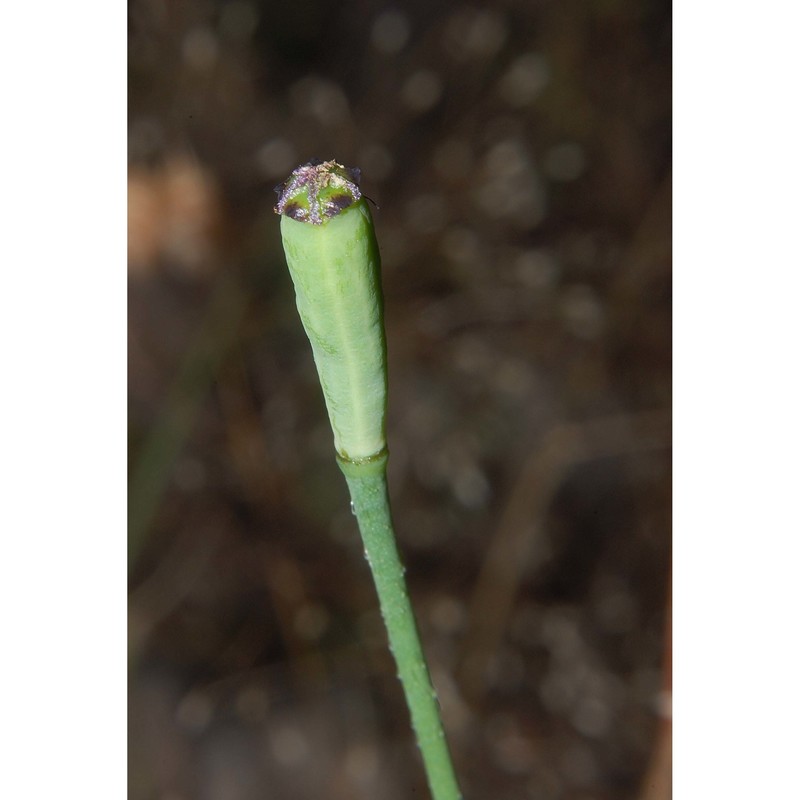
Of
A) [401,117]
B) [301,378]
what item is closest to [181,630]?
[301,378]

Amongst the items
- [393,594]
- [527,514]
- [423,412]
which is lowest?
[527,514]

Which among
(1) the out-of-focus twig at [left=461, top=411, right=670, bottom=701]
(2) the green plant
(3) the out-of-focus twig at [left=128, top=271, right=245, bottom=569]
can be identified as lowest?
(1) the out-of-focus twig at [left=461, top=411, right=670, bottom=701]

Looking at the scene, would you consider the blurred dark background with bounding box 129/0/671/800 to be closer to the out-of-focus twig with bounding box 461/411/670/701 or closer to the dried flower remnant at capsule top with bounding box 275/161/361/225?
the out-of-focus twig with bounding box 461/411/670/701

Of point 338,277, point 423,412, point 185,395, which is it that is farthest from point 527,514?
point 338,277

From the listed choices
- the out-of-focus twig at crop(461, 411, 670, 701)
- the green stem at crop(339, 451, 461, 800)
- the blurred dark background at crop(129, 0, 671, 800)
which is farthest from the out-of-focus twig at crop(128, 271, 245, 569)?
the green stem at crop(339, 451, 461, 800)

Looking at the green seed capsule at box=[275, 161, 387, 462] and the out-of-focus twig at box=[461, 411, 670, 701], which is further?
the out-of-focus twig at box=[461, 411, 670, 701]

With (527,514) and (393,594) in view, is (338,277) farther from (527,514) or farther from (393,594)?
(527,514)

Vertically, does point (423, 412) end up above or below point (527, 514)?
above

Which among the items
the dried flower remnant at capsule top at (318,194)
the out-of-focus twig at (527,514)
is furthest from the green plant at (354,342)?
the out-of-focus twig at (527,514)
